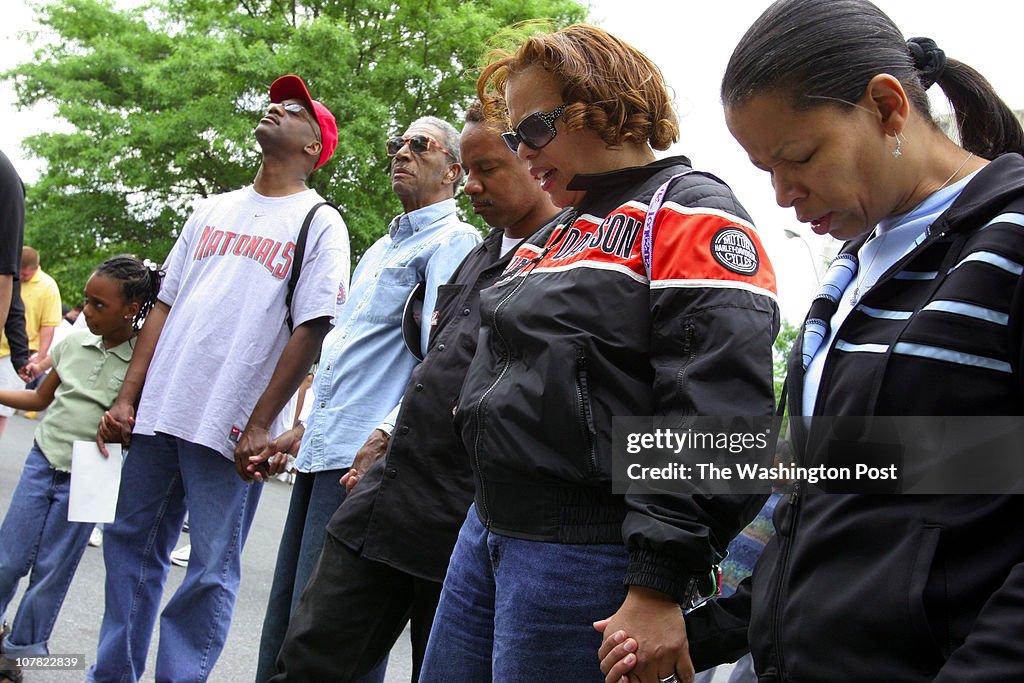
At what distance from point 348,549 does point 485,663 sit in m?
0.79

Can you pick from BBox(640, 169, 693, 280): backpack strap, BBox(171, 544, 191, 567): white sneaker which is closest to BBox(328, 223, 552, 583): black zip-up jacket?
BBox(640, 169, 693, 280): backpack strap

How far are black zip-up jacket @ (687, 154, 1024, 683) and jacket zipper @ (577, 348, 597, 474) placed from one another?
48 cm

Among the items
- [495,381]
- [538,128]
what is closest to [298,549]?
[495,381]

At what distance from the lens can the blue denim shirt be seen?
3475 mm

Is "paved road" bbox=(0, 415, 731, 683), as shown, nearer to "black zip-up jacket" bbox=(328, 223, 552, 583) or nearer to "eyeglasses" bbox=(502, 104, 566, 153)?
"black zip-up jacket" bbox=(328, 223, 552, 583)

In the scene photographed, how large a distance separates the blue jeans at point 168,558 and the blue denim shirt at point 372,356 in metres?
0.47

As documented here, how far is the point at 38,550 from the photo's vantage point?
430cm

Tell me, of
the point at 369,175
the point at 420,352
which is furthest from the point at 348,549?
the point at 369,175

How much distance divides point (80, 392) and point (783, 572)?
3.60 meters

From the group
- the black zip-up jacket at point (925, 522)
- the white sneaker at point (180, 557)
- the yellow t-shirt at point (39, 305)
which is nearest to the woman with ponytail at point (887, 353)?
the black zip-up jacket at point (925, 522)

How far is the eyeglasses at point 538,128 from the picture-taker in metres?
2.41

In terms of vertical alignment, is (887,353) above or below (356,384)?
above

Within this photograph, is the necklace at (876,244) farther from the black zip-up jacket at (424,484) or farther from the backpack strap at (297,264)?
the backpack strap at (297,264)

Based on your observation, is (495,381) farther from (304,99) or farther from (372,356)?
(304,99)
